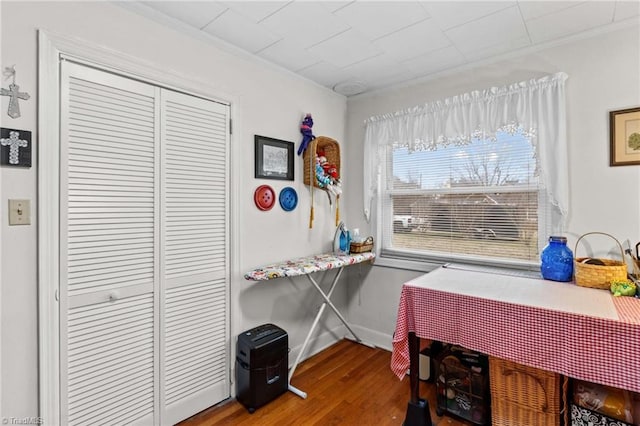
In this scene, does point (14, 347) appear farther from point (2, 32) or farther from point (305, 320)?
point (305, 320)

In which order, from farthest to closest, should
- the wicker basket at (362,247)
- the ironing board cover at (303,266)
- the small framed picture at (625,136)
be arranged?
the wicker basket at (362,247)
the ironing board cover at (303,266)
the small framed picture at (625,136)

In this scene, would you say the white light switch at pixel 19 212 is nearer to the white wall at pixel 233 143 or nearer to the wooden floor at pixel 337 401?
the white wall at pixel 233 143

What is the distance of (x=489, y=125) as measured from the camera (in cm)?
234

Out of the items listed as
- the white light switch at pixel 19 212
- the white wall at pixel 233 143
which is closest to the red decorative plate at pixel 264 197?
the white wall at pixel 233 143

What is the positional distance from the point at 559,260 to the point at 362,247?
1.44 metres

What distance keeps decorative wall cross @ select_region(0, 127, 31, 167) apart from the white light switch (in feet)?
0.56

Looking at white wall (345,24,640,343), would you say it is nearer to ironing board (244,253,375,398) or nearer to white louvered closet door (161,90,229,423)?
ironing board (244,253,375,398)

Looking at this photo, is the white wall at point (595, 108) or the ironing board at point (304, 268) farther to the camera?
the ironing board at point (304, 268)

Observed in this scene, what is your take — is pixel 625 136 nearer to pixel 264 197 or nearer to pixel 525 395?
pixel 525 395

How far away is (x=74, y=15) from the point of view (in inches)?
61.9

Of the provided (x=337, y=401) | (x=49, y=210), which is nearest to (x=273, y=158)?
(x=49, y=210)

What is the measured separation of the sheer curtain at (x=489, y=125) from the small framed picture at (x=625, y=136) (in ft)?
0.78

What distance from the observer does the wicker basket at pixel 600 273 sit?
171cm

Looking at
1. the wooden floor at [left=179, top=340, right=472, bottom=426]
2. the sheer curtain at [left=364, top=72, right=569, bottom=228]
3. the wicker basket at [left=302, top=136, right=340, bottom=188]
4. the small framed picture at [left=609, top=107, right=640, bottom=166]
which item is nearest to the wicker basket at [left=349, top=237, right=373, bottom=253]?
the sheer curtain at [left=364, top=72, right=569, bottom=228]
